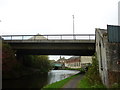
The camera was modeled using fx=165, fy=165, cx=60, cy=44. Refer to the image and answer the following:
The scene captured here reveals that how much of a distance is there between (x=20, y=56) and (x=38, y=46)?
10.2 m

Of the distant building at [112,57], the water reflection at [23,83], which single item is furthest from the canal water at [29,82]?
the distant building at [112,57]

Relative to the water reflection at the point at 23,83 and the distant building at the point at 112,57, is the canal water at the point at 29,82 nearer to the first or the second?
the water reflection at the point at 23,83

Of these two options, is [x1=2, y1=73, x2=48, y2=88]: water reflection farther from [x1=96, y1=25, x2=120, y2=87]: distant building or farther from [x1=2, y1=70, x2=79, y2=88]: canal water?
[x1=96, y1=25, x2=120, y2=87]: distant building

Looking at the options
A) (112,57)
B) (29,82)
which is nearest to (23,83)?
(29,82)

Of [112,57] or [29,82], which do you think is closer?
[112,57]

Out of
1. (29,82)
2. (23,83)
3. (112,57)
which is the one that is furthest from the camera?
(29,82)

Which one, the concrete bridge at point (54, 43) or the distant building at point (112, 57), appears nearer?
the distant building at point (112, 57)

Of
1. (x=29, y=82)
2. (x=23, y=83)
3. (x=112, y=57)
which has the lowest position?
(x=29, y=82)

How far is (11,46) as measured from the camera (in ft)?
105

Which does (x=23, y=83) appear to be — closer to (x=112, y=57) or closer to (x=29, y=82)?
(x=29, y=82)

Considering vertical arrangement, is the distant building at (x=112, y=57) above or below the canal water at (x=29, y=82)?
above

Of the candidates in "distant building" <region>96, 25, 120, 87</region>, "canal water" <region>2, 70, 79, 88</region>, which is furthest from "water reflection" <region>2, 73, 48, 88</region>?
"distant building" <region>96, 25, 120, 87</region>

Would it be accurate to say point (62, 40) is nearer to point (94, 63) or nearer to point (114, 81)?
point (94, 63)

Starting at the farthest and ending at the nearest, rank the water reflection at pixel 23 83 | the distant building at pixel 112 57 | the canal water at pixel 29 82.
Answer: the canal water at pixel 29 82, the water reflection at pixel 23 83, the distant building at pixel 112 57
